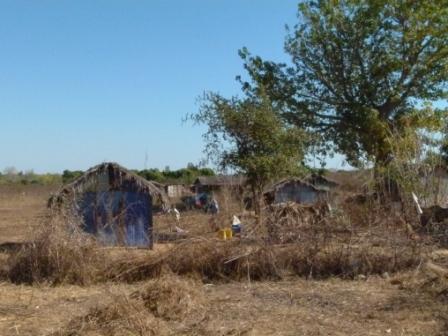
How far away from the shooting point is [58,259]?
1233cm

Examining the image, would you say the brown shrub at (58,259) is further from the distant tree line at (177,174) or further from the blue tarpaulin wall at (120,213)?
the distant tree line at (177,174)

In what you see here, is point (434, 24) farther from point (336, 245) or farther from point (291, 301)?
point (291, 301)

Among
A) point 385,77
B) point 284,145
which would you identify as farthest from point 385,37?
point 284,145

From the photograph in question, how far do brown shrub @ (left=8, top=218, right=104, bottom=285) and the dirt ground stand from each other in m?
0.30

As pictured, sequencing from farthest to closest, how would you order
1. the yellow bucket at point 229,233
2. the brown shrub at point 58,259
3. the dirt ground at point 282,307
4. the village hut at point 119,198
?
the village hut at point 119,198 < the yellow bucket at point 229,233 < the brown shrub at point 58,259 < the dirt ground at point 282,307

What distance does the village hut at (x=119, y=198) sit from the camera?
1647cm

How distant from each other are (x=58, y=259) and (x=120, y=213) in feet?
11.2

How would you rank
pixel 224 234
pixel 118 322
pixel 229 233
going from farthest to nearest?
pixel 229 233
pixel 224 234
pixel 118 322

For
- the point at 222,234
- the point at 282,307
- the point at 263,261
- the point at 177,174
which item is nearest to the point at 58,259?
the point at 222,234

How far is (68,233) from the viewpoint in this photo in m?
12.6

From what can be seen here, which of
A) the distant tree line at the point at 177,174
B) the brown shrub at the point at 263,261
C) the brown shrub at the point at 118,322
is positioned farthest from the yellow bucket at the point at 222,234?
→ the distant tree line at the point at 177,174

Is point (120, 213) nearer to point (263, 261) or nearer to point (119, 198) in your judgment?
point (119, 198)

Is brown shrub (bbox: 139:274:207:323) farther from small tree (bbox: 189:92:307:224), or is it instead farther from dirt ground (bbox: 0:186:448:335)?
small tree (bbox: 189:92:307:224)

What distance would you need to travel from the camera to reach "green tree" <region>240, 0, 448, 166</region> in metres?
24.1
